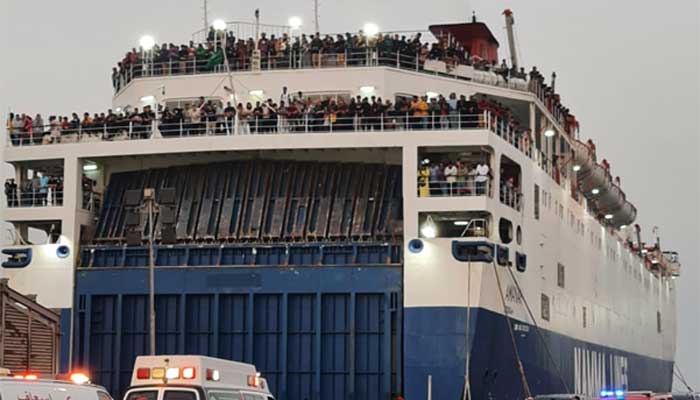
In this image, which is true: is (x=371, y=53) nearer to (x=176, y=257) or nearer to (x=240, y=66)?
(x=240, y=66)

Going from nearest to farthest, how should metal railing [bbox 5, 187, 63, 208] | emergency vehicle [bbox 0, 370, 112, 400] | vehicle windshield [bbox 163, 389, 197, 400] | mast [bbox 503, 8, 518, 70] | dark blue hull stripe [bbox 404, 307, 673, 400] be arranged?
1. emergency vehicle [bbox 0, 370, 112, 400]
2. vehicle windshield [bbox 163, 389, 197, 400]
3. dark blue hull stripe [bbox 404, 307, 673, 400]
4. metal railing [bbox 5, 187, 63, 208]
5. mast [bbox 503, 8, 518, 70]

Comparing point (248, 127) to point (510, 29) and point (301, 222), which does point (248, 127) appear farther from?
point (510, 29)

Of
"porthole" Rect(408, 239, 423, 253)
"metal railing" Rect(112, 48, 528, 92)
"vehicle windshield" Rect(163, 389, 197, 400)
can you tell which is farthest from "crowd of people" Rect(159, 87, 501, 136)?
"vehicle windshield" Rect(163, 389, 197, 400)

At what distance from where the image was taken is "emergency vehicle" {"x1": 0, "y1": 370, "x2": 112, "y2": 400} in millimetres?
14062

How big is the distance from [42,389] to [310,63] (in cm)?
2050

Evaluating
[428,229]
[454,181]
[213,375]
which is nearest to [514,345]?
[428,229]

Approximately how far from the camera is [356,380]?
1176 inches

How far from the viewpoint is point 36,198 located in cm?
3256

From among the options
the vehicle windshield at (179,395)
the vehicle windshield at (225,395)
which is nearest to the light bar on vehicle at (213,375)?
the vehicle windshield at (225,395)

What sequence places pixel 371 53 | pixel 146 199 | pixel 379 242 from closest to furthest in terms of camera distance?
pixel 146 199, pixel 379 242, pixel 371 53

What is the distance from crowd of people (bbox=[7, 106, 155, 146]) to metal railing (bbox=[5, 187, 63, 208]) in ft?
4.08

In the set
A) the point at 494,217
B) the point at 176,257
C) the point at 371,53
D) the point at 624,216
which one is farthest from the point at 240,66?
the point at 624,216

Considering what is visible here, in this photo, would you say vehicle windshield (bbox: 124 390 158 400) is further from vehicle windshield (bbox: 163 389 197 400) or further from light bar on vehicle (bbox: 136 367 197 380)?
light bar on vehicle (bbox: 136 367 197 380)

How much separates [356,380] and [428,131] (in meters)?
5.77
